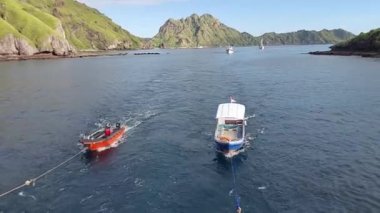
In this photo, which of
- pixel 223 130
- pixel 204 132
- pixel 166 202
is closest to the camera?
pixel 166 202

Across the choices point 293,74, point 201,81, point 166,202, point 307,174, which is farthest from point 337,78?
point 166,202

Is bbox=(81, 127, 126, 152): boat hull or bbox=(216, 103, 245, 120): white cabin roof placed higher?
bbox=(216, 103, 245, 120): white cabin roof

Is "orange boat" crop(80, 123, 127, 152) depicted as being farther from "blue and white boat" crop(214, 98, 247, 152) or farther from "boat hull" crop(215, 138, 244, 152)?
"boat hull" crop(215, 138, 244, 152)

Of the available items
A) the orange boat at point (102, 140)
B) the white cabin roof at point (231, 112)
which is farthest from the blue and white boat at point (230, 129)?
the orange boat at point (102, 140)

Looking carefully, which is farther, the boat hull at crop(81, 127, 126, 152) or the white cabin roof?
the white cabin roof

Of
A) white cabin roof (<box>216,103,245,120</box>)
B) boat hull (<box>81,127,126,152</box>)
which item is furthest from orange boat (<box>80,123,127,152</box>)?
white cabin roof (<box>216,103,245,120</box>)

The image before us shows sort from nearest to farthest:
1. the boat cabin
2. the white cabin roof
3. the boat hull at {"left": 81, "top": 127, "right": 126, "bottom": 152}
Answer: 1. the boat hull at {"left": 81, "top": 127, "right": 126, "bottom": 152}
2. the boat cabin
3. the white cabin roof

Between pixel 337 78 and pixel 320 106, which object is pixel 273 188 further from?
pixel 337 78
